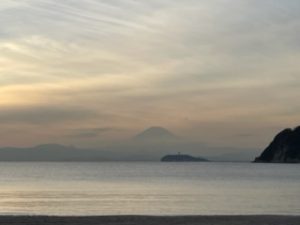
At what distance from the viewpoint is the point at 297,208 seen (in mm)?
49875

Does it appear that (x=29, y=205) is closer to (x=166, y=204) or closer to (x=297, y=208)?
(x=166, y=204)

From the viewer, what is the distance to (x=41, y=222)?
111 feet

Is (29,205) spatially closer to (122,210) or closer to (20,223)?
(122,210)

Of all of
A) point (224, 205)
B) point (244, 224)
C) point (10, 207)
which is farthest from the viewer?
point (224, 205)

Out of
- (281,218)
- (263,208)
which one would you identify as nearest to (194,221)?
(281,218)

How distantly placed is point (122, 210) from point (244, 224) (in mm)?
16088

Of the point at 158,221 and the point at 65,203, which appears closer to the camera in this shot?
the point at 158,221

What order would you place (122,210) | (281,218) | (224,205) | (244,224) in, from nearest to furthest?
(244,224) → (281,218) → (122,210) → (224,205)

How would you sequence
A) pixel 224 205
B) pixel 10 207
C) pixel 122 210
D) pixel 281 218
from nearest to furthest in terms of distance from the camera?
1. pixel 281 218
2. pixel 122 210
3. pixel 10 207
4. pixel 224 205

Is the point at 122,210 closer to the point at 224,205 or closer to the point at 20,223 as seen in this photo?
the point at 224,205

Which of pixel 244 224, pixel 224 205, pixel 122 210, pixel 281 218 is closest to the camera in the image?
pixel 244 224

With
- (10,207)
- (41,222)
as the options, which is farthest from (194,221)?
(10,207)

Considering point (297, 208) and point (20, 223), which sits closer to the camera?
point (20, 223)

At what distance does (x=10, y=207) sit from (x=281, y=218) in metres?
23.7
